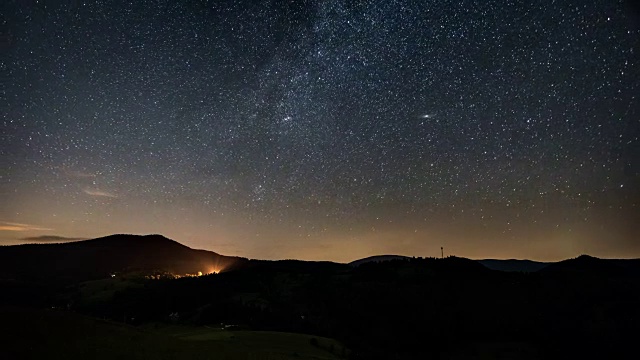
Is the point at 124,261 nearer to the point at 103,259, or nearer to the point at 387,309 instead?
the point at 103,259

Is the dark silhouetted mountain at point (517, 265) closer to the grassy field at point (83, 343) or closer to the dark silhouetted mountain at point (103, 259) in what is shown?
the dark silhouetted mountain at point (103, 259)

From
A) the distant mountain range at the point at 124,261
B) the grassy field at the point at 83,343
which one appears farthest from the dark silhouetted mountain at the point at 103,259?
the grassy field at the point at 83,343

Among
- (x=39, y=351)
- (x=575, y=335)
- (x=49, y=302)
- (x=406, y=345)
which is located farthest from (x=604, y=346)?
(x=49, y=302)

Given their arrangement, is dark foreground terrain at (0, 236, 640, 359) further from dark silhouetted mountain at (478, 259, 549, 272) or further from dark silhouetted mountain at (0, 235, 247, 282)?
dark silhouetted mountain at (478, 259, 549, 272)

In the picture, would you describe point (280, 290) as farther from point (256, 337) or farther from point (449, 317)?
point (256, 337)

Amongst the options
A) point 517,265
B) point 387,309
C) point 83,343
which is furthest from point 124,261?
point 517,265

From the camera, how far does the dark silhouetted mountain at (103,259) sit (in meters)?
89.5

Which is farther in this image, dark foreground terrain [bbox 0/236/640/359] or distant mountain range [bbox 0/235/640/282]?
distant mountain range [bbox 0/235/640/282]

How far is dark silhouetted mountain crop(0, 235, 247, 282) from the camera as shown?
294 feet

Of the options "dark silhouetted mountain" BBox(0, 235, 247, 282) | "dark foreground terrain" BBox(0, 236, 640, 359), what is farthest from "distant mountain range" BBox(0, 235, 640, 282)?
"dark foreground terrain" BBox(0, 236, 640, 359)

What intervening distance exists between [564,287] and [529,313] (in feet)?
27.7

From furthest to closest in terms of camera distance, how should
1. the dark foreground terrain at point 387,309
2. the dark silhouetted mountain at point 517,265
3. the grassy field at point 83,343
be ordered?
the dark silhouetted mountain at point 517,265, the dark foreground terrain at point 387,309, the grassy field at point 83,343

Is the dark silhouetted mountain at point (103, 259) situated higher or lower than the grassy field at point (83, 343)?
higher

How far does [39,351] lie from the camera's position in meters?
10.7
